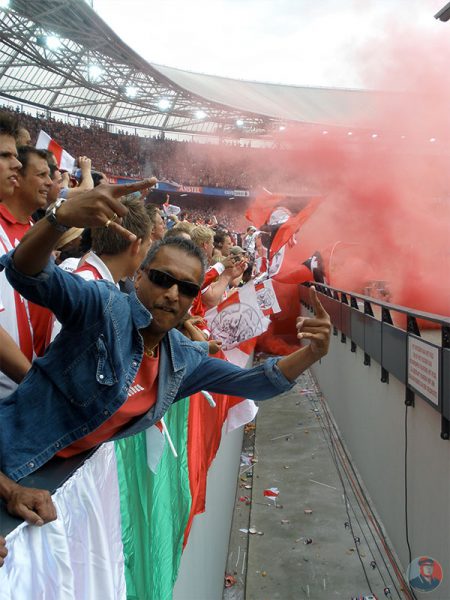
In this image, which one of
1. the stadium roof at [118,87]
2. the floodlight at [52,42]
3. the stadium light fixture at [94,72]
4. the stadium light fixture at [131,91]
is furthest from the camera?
the stadium light fixture at [131,91]

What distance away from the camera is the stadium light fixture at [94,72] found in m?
33.9

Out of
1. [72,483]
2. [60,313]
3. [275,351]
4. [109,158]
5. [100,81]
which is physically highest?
[100,81]

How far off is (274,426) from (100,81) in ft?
109

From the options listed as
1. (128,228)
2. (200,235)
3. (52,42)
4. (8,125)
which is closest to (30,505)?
(128,228)

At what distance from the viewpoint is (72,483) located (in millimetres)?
1225

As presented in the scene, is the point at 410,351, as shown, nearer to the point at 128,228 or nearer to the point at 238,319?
the point at 238,319

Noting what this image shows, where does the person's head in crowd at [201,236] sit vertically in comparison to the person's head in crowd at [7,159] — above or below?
above

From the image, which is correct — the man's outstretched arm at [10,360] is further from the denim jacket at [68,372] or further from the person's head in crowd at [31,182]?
the person's head in crowd at [31,182]

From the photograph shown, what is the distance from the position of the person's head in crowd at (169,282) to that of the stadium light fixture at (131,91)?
38825 millimetres

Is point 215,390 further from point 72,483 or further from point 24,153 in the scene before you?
point 24,153

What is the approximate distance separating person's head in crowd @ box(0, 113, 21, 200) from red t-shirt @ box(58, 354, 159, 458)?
1058mm

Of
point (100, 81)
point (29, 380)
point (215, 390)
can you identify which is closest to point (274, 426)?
point (215, 390)

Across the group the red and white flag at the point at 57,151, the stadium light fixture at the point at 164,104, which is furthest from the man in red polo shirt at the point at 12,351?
the stadium light fixture at the point at 164,104

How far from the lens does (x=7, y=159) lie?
2.34 meters
